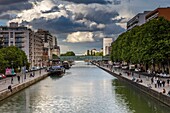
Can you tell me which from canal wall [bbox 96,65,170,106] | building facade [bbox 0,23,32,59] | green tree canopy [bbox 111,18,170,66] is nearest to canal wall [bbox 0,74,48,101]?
canal wall [bbox 96,65,170,106]

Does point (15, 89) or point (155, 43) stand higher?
point (155, 43)

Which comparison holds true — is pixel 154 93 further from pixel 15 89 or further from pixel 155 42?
pixel 155 42

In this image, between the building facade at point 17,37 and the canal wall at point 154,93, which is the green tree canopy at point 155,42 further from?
the building facade at point 17,37

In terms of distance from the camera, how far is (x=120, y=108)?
4672 cm

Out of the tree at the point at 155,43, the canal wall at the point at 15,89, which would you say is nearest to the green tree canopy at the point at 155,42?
the tree at the point at 155,43

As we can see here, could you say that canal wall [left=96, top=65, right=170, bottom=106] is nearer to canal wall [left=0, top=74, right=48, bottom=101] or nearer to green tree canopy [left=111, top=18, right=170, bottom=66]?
green tree canopy [left=111, top=18, right=170, bottom=66]

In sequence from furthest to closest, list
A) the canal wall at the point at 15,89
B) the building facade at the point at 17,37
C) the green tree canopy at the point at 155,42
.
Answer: the building facade at the point at 17,37, the green tree canopy at the point at 155,42, the canal wall at the point at 15,89

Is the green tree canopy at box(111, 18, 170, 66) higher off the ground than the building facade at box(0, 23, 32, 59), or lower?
lower

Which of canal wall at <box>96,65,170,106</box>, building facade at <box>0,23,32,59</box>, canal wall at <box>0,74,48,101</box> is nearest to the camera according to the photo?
canal wall at <box>96,65,170,106</box>

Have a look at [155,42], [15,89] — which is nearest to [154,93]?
[15,89]

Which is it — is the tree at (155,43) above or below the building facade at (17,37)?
below

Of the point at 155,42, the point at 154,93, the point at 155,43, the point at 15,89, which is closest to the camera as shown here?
the point at 154,93

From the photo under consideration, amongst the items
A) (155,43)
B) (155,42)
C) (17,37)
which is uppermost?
(17,37)

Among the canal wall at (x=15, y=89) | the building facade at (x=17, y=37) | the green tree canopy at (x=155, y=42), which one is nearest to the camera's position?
the canal wall at (x=15, y=89)
